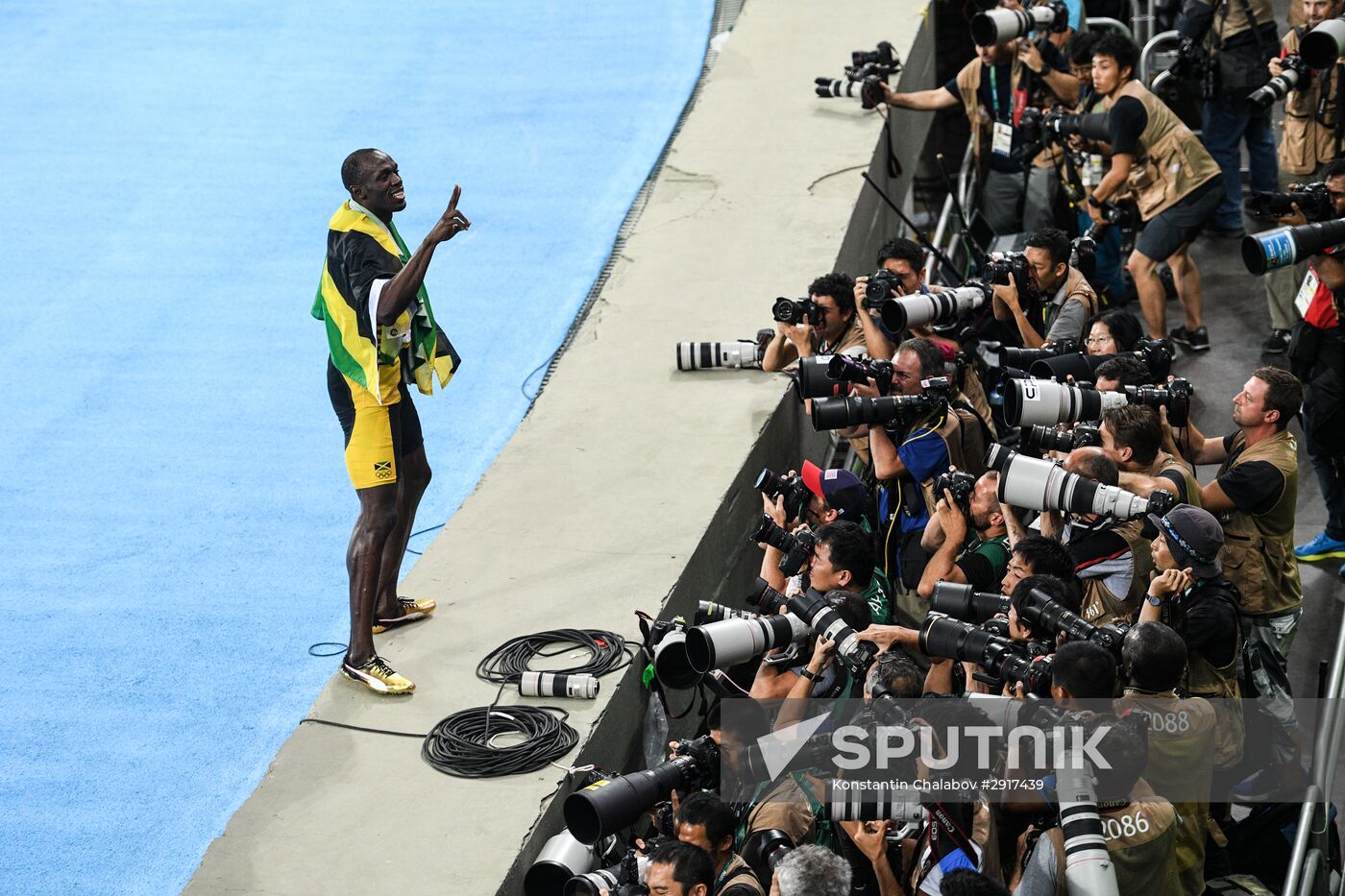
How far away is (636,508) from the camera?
221 inches

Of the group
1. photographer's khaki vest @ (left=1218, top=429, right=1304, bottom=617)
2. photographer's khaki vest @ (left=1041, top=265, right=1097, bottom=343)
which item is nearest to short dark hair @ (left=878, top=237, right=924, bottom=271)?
photographer's khaki vest @ (left=1041, top=265, right=1097, bottom=343)

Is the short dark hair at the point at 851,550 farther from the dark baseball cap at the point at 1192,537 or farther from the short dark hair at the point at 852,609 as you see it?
the dark baseball cap at the point at 1192,537

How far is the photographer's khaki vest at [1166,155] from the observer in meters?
6.95

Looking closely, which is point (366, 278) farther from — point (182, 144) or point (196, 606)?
Result: point (182, 144)

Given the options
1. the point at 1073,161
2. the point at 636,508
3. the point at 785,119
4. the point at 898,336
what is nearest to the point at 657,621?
the point at 636,508

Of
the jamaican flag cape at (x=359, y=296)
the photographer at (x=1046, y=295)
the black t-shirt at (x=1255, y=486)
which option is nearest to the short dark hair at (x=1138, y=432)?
the black t-shirt at (x=1255, y=486)

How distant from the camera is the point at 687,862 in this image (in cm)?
365

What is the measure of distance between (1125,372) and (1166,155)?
216 cm

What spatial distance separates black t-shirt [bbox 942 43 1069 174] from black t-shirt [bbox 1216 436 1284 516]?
2.97 meters

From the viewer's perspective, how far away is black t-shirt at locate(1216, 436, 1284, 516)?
16.3 ft

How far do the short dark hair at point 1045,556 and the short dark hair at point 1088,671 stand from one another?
1.80ft

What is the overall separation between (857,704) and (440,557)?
168 centimetres

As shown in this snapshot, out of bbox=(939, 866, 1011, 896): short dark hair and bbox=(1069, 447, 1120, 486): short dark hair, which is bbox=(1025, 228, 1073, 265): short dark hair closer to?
bbox=(1069, 447, 1120, 486): short dark hair

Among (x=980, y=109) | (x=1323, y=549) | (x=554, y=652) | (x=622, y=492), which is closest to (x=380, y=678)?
(x=554, y=652)
